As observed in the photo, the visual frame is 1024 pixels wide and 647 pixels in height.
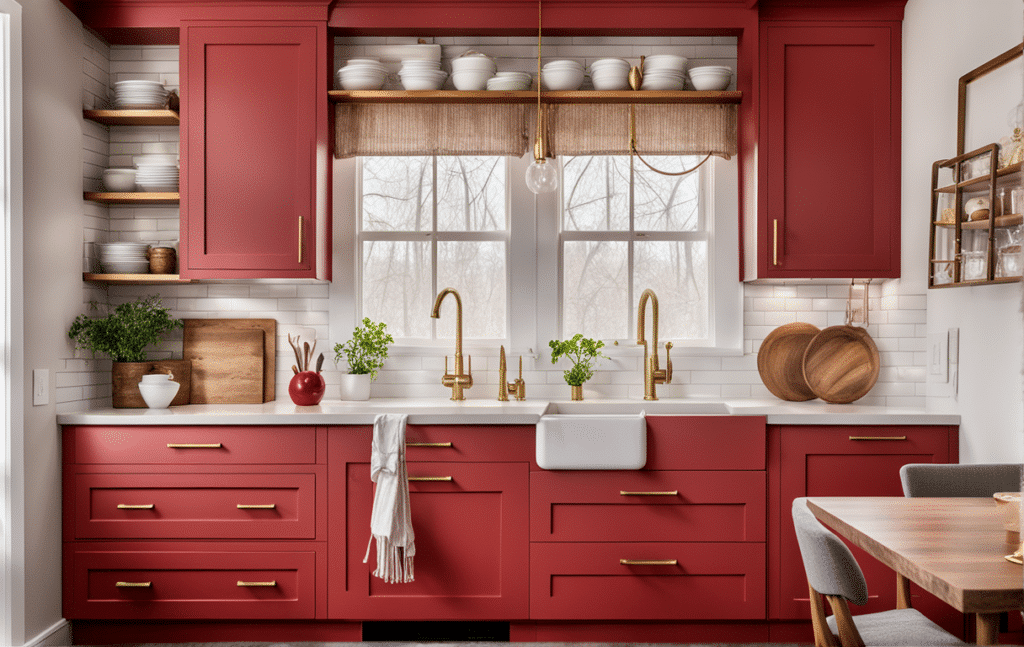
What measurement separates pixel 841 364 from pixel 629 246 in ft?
3.70

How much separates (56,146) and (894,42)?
364 cm

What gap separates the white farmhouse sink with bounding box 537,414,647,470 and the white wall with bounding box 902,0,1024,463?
4.29 feet

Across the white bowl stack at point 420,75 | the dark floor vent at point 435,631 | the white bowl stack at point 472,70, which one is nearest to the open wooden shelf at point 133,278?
the white bowl stack at point 420,75

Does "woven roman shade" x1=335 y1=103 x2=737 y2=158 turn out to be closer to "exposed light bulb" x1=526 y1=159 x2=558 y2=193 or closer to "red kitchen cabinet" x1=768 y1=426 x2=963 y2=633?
"exposed light bulb" x1=526 y1=159 x2=558 y2=193

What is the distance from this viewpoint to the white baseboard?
9.52ft

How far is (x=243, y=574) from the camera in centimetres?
304

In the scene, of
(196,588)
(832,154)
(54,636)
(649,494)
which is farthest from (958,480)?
(54,636)

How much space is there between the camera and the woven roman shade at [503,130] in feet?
11.6

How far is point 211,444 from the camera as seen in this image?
9.90 ft

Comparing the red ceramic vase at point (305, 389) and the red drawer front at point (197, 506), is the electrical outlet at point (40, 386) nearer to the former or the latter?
the red drawer front at point (197, 506)

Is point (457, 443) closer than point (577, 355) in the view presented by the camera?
Yes

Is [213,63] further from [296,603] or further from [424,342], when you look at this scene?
[296,603]

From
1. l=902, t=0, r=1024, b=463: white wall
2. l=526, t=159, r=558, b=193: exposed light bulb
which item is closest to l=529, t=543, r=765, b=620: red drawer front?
l=902, t=0, r=1024, b=463: white wall

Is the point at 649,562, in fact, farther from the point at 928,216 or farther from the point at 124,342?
the point at 124,342
